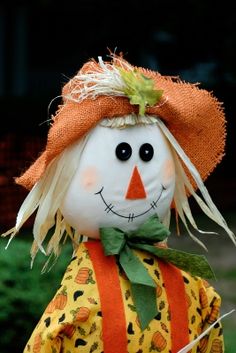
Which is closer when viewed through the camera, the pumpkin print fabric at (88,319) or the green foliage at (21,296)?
the pumpkin print fabric at (88,319)

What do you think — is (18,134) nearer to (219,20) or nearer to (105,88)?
(219,20)

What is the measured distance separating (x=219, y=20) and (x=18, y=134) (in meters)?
3.01

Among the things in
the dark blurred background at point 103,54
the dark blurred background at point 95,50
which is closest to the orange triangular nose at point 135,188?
the dark blurred background at point 103,54

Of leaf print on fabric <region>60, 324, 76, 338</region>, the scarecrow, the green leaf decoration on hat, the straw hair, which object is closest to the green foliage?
the straw hair

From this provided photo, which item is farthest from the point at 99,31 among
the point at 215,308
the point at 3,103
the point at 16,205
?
the point at 215,308

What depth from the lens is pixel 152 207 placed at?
11.6 feet

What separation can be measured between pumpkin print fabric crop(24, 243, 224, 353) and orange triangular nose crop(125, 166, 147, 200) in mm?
211

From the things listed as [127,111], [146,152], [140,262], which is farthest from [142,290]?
[127,111]

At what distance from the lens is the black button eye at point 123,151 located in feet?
11.3

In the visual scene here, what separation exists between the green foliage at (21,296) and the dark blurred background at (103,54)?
6.97 ft

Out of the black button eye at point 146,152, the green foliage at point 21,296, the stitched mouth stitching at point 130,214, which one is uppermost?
the black button eye at point 146,152

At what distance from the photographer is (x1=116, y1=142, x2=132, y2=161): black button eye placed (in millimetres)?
3439

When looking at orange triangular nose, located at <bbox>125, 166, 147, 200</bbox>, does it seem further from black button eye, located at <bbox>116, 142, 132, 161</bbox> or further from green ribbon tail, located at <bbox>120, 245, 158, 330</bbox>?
green ribbon tail, located at <bbox>120, 245, 158, 330</bbox>

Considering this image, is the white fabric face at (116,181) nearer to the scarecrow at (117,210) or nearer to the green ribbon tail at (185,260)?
the scarecrow at (117,210)
